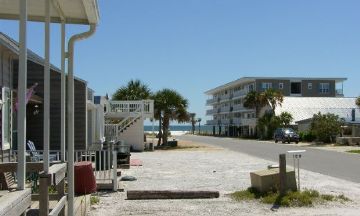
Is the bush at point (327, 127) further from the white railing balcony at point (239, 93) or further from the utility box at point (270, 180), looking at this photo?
the utility box at point (270, 180)

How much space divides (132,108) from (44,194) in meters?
34.6

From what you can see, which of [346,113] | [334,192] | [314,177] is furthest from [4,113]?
[346,113]

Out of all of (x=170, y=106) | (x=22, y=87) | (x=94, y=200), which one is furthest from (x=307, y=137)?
(x=22, y=87)

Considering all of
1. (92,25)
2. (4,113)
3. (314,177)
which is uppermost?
(92,25)

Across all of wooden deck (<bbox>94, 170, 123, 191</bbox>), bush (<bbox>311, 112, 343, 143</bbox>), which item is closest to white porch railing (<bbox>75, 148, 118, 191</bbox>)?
wooden deck (<bbox>94, 170, 123, 191</bbox>)

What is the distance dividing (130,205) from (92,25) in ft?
17.1

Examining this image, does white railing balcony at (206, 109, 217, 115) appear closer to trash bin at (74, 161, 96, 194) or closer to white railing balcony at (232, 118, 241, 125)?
white railing balcony at (232, 118, 241, 125)

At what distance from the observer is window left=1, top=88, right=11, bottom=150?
1238cm

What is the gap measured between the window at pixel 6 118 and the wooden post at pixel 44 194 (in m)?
7.31

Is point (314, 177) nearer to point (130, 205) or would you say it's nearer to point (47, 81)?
point (130, 205)

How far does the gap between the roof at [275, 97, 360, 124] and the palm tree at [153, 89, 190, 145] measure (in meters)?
33.9

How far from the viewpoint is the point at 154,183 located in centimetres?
Answer: 1631

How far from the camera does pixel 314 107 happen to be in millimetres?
82750

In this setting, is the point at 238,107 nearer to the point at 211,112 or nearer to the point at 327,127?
the point at 211,112
